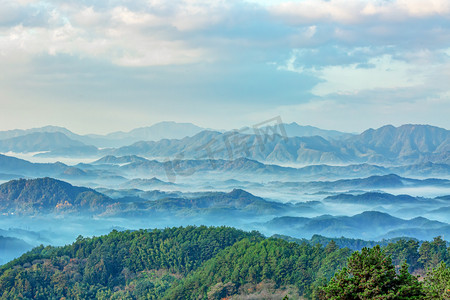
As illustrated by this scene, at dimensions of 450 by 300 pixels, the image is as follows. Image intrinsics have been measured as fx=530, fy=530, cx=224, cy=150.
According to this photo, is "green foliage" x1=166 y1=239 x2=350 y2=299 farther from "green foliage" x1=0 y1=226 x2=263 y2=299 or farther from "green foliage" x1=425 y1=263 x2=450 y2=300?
"green foliage" x1=425 y1=263 x2=450 y2=300

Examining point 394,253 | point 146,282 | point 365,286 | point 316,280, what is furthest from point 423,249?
point 365,286

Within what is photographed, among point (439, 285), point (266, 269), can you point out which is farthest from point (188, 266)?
point (439, 285)

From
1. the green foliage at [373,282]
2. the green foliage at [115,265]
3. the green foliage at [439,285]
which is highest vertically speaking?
the green foliage at [373,282]

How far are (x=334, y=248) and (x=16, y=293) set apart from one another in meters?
51.9

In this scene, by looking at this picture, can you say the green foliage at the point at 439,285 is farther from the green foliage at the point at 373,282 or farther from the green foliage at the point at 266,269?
the green foliage at the point at 266,269

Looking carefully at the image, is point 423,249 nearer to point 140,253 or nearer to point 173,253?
point 173,253

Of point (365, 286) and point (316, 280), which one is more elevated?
point (365, 286)

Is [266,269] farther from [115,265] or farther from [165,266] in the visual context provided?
[115,265]

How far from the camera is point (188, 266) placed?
9906cm

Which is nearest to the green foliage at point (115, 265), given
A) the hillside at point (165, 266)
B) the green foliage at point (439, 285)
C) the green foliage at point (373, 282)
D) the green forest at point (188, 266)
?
the hillside at point (165, 266)

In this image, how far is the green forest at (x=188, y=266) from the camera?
79125 millimetres

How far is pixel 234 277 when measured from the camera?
80.4 metres

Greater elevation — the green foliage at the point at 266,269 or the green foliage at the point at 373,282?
the green foliage at the point at 373,282

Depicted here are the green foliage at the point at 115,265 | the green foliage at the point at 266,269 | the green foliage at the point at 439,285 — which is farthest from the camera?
the green foliage at the point at 115,265
